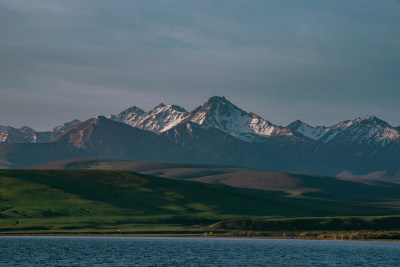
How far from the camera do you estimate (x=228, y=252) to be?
123 metres

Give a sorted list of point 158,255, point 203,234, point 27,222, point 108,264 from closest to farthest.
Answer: point 108,264, point 158,255, point 203,234, point 27,222

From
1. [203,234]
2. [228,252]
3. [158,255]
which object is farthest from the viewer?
[203,234]

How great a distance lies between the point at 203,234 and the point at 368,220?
167 ft

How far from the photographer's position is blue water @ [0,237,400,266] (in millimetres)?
104812

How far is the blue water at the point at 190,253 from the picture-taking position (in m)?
105

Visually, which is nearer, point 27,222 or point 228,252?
point 228,252

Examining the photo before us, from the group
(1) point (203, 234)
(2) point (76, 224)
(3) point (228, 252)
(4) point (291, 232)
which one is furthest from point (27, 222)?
(3) point (228, 252)

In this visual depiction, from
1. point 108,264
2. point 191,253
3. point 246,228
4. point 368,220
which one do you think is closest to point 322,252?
point 191,253

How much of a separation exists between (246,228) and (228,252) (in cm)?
6155

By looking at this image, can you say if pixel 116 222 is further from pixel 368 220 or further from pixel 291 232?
pixel 368 220

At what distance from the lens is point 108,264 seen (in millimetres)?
101062

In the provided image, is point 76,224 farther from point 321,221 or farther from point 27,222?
point 321,221

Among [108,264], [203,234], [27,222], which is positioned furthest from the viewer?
[27,222]

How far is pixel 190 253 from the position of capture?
119 m
